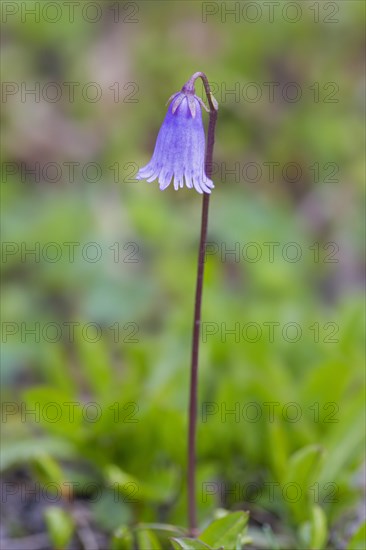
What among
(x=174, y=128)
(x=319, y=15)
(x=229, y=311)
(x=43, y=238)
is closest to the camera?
(x=174, y=128)

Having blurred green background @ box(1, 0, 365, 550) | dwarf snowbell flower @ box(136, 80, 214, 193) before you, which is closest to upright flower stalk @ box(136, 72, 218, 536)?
dwarf snowbell flower @ box(136, 80, 214, 193)

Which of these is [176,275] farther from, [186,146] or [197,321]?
[186,146]

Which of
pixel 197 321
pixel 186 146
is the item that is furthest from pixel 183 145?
pixel 197 321

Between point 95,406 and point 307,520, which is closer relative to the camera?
point 307,520

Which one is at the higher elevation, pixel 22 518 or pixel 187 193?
pixel 187 193

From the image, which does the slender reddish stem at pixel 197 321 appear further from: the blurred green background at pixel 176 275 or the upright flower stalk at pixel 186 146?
the blurred green background at pixel 176 275

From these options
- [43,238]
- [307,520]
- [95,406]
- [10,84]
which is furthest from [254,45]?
[307,520]

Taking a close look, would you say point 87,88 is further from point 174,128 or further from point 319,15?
point 174,128

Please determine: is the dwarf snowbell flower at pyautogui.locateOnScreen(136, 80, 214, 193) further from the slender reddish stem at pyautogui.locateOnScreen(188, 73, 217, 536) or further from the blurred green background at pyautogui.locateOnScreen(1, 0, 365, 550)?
the blurred green background at pyautogui.locateOnScreen(1, 0, 365, 550)
